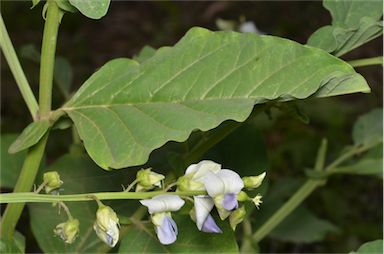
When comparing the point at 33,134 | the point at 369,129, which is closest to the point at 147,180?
the point at 33,134

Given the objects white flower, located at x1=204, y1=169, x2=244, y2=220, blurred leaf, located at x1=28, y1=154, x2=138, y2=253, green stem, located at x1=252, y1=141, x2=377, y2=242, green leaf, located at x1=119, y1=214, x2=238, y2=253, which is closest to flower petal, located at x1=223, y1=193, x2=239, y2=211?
white flower, located at x1=204, y1=169, x2=244, y2=220

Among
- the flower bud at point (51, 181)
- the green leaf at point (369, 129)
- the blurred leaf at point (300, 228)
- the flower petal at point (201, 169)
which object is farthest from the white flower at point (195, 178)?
the blurred leaf at point (300, 228)

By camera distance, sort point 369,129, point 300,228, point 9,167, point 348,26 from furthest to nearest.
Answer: point 300,228
point 369,129
point 9,167
point 348,26

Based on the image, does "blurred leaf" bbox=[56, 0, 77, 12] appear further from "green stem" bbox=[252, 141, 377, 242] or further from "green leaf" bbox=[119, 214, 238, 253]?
"green stem" bbox=[252, 141, 377, 242]

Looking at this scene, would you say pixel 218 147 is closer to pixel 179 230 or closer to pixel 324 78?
pixel 179 230

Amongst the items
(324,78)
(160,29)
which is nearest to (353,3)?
(324,78)

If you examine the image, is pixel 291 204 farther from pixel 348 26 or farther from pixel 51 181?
pixel 51 181

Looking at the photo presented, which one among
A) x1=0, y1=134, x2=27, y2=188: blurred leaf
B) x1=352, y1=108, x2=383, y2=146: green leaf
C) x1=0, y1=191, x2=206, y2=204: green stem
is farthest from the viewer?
x1=352, y1=108, x2=383, y2=146: green leaf
